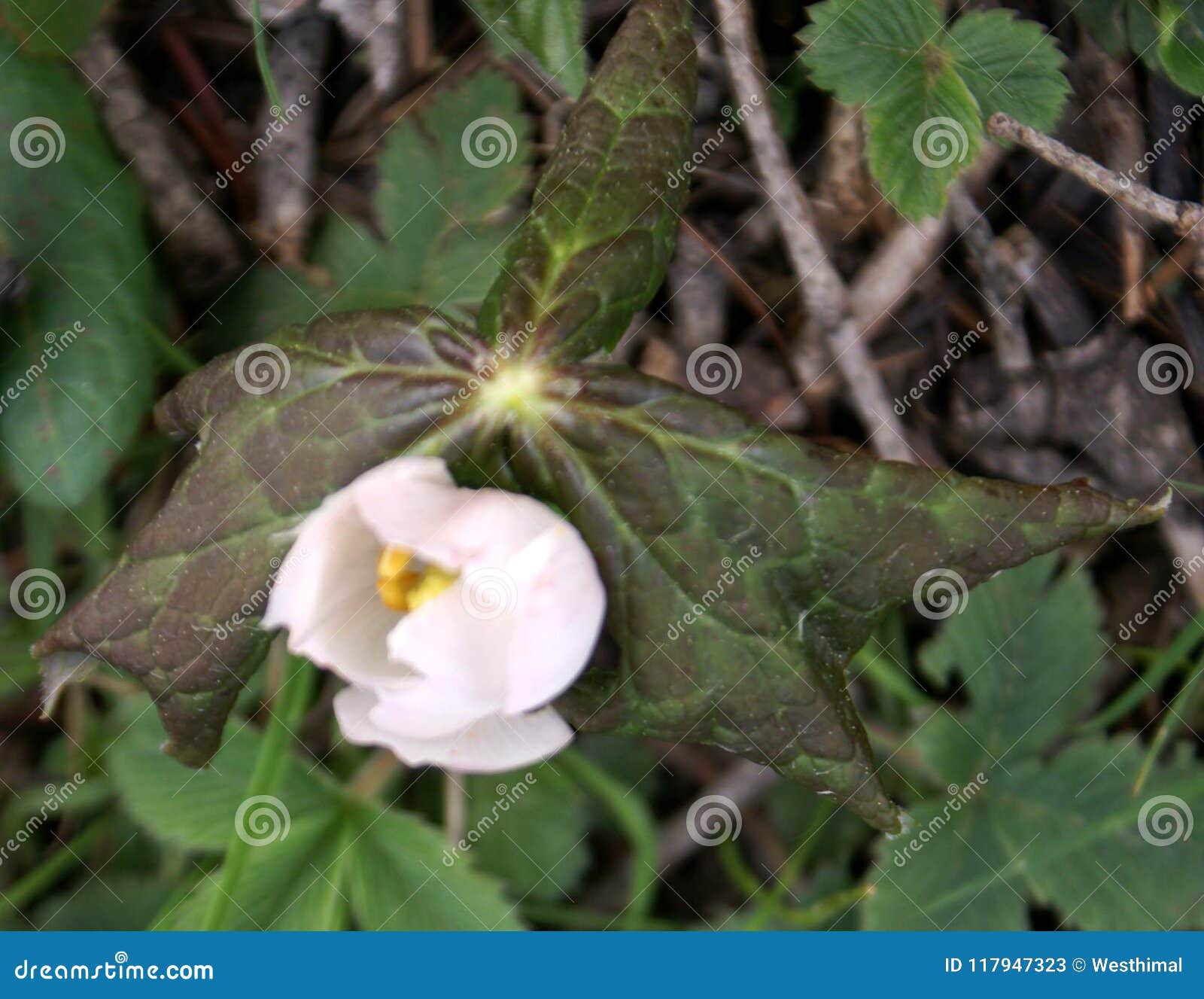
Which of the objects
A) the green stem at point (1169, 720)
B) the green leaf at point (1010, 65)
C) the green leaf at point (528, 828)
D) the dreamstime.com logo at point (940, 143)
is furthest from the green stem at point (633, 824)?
the green leaf at point (1010, 65)

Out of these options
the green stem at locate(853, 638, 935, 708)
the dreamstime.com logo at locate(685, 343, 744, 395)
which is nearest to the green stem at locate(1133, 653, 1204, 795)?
the green stem at locate(853, 638, 935, 708)

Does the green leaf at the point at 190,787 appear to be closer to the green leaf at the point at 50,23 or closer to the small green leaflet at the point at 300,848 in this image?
the small green leaflet at the point at 300,848

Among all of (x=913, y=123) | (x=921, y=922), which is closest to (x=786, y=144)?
(x=913, y=123)

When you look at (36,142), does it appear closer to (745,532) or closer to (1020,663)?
(745,532)

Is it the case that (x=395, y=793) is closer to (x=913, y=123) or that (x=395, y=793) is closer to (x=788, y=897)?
(x=788, y=897)

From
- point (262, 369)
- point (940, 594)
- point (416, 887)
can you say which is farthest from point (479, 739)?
point (940, 594)
